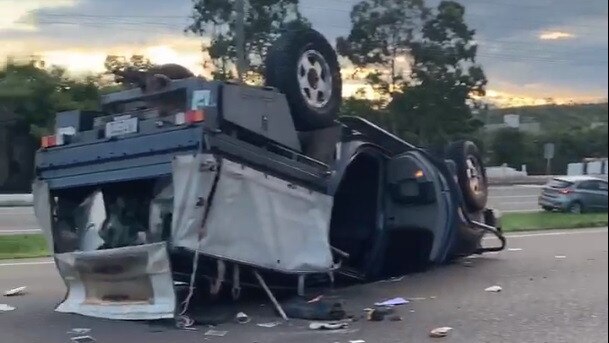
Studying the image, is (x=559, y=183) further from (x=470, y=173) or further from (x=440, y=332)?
(x=470, y=173)

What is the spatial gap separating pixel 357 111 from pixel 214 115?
135 cm

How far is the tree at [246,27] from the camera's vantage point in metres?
6.07

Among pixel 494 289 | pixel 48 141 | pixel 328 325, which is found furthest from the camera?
pixel 494 289

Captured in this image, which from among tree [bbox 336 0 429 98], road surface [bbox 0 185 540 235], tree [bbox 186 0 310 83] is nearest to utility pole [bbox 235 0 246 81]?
tree [bbox 186 0 310 83]

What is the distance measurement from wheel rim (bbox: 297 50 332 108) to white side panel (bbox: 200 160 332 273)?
2.39 ft

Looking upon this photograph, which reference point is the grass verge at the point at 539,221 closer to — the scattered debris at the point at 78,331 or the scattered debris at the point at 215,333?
the scattered debris at the point at 215,333

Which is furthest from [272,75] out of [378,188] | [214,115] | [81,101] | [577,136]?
[577,136]

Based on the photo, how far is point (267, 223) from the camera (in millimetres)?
7590

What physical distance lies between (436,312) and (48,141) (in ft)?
10.6

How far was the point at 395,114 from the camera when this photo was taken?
752 centimetres

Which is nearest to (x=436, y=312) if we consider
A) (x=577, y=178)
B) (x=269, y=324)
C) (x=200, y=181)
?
(x=269, y=324)

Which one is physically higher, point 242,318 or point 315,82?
point 315,82

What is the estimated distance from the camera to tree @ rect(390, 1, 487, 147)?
5926mm

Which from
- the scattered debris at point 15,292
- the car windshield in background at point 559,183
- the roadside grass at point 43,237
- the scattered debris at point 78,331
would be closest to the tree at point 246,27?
the car windshield in background at point 559,183
